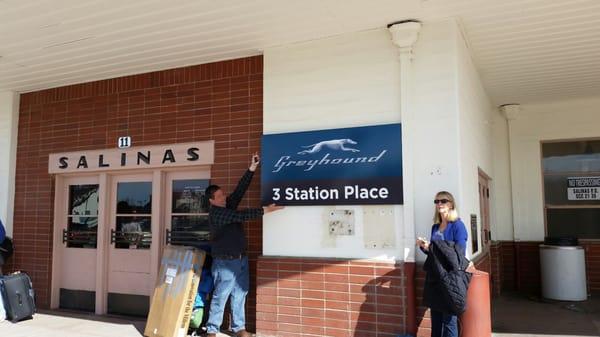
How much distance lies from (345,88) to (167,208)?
2.94 metres

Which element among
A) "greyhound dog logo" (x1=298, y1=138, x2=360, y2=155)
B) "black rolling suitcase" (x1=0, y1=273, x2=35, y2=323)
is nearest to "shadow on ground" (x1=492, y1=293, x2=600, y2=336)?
"greyhound dog logo" (x1=298, y1=138, x2=360, y2=155)

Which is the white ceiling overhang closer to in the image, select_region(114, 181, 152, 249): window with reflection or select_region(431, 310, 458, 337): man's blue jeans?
select_region(114, 181, 152, 249): window with reflection

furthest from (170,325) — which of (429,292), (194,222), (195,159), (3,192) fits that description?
(3,192)

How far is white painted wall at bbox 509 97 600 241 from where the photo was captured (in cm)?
847

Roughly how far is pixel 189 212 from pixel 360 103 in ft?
8.95

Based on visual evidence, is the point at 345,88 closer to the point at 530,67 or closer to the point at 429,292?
the point at 429,292

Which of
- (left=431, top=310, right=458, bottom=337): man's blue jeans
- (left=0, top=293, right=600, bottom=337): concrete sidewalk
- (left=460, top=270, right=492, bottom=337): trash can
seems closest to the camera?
(left=431, top=310, right=458, bottom=337): man's blue jeans

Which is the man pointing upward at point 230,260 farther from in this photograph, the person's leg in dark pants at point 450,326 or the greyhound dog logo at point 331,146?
the person's leg in dark pants at point 450,326

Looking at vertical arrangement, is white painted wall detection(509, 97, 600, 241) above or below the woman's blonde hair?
above

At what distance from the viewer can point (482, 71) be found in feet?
22.4

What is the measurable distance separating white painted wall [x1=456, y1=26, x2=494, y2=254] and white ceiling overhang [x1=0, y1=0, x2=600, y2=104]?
0.93 feet

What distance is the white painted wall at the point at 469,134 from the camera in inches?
196

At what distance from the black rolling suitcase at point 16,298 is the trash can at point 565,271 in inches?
299

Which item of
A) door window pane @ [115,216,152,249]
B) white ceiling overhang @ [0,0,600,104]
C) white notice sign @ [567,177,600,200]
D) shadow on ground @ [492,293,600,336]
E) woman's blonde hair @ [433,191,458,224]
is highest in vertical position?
white ceiling overhang @ [0,0,600,104]
